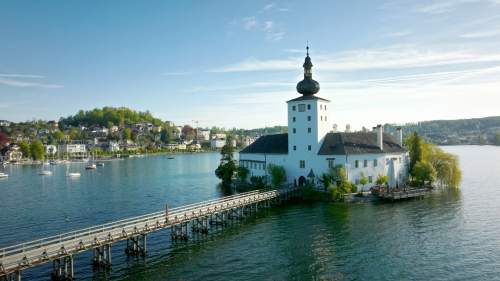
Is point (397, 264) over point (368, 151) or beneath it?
beneath

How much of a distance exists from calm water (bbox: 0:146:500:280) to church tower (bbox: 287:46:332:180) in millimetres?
9166

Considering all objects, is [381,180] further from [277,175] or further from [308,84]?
[308,84]

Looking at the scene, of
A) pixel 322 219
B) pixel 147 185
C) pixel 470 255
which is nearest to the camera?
pixel 470 255

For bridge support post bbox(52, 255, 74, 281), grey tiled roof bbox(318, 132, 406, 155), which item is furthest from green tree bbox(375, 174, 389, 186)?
bridge support post bbox(52, 255, 74, 281)

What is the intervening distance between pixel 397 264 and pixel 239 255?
471 inches

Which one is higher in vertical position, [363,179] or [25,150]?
[25,150]

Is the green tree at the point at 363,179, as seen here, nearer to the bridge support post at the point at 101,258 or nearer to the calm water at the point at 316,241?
the calm water at the point at 316,241

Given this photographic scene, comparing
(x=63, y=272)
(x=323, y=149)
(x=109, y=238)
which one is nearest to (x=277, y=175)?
(x=323, y=149)

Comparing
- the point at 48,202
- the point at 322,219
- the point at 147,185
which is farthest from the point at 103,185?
the point at 322,219

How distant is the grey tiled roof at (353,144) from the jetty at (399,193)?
6.12 meters

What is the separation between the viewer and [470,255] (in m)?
32.6

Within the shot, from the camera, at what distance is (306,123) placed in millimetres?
60625

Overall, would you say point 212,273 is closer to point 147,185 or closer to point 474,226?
point 474,226

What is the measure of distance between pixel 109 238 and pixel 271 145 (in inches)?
1582
